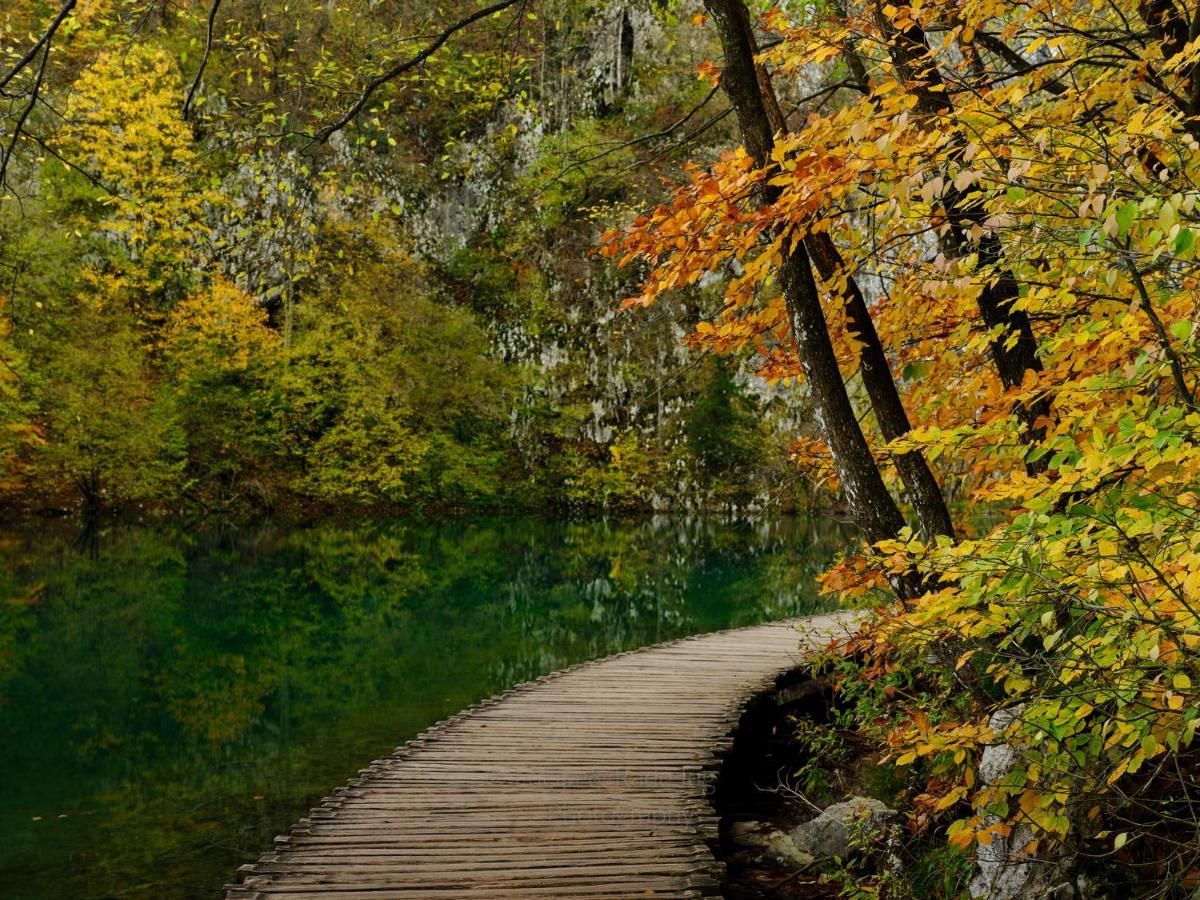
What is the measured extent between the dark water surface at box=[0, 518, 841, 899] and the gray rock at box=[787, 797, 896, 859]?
3.78m

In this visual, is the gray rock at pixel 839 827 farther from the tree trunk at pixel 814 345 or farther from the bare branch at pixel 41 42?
the bare branch at pixel 41 42

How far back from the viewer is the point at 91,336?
2577 cm

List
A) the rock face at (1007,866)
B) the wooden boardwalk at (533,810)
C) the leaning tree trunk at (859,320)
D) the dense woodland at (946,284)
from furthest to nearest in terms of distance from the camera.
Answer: the leaning tree trunk at (859,320), the wooden boardwalk at (533,810), the rock face at (1007,866), the dense woodland at (946,284)

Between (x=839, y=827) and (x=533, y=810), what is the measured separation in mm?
2039

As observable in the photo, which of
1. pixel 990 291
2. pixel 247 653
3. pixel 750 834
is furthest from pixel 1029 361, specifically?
pixel 247 653

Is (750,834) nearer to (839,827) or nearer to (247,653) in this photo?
(839,827)

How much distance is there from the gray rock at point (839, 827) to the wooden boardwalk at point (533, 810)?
725 millimetres

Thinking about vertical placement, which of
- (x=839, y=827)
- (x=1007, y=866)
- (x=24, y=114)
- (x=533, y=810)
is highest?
(x=24, y=114)

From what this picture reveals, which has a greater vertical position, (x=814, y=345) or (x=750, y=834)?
(x=814, y=345)

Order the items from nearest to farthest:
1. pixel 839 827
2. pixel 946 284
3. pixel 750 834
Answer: pixel 946 284, pixel 839 827, pixel 750 834

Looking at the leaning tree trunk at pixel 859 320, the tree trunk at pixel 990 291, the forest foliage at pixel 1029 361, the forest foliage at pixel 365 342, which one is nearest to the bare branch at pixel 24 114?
the forest foliage at pixel 1029 361

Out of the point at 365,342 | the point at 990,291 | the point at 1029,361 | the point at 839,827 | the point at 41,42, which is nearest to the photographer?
the point at 41,42

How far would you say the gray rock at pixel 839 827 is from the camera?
5.51 m

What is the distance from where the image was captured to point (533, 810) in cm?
512
